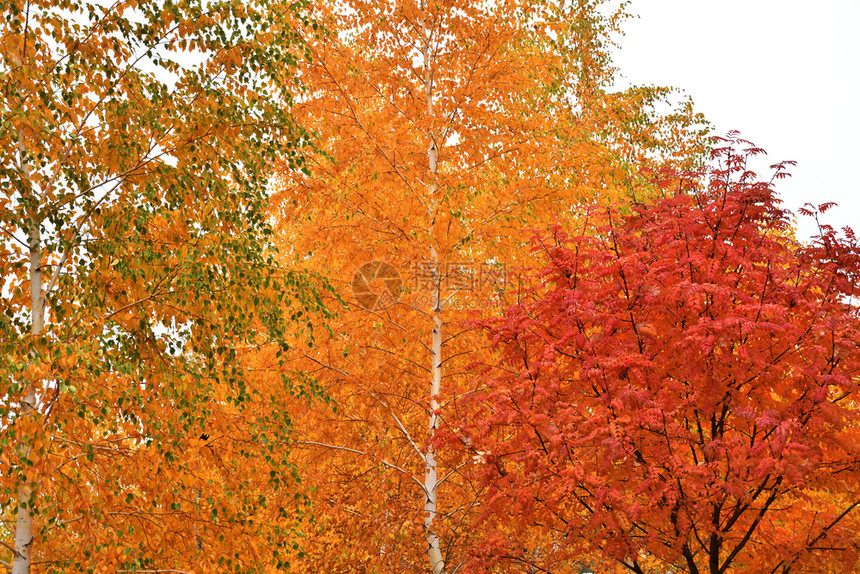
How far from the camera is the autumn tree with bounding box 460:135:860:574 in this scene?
451cm

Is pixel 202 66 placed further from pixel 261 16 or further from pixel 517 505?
pixel 517 505

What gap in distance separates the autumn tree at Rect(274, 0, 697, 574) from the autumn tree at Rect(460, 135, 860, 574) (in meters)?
1.84

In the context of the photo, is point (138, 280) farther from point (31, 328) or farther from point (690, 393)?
point (690, 393)

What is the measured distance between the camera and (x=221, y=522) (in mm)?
5297

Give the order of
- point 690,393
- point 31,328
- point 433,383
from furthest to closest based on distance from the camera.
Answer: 1. point 433,383
2. point 690,393
3. point 31,328

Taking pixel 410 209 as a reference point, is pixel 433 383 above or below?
below

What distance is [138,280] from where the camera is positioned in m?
5.09

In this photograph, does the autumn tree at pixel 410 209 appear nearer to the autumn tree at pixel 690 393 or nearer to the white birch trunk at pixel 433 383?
the white birch trunk at pixel 433 383

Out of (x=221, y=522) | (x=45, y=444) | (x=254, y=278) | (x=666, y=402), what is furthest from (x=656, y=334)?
(x=45, y=444)

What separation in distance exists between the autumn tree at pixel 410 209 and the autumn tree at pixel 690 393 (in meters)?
1.84

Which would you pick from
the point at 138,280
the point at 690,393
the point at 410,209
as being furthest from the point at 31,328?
the point at 690,393

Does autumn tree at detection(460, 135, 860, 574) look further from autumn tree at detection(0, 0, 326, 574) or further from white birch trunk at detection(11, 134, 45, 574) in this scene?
white birch trunk at detection(11, 134, 45, 574)

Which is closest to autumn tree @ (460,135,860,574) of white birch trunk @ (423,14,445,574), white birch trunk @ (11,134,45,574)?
white birch trunk @ (423,14,445,574)

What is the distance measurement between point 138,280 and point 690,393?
4.22m
